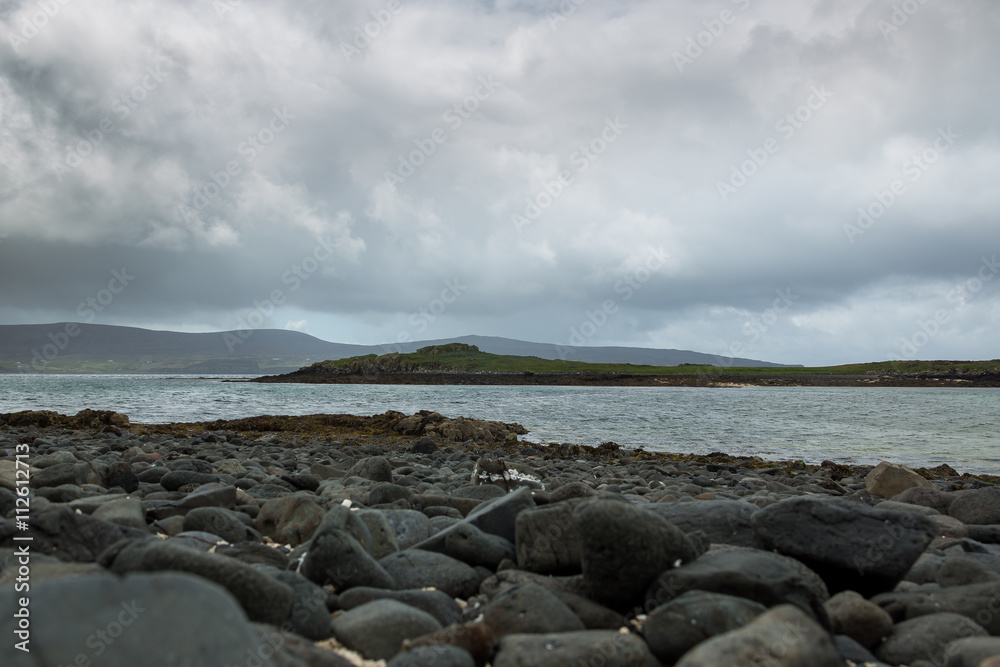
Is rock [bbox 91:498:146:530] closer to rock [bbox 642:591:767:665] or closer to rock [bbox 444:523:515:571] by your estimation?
rock [bbox 444:523:515:571]

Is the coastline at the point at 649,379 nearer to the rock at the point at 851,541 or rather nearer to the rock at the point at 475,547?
the rock at the point at 851,541

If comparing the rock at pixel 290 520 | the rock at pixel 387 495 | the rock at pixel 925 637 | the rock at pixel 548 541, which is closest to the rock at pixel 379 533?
the rock at pixel 290 520

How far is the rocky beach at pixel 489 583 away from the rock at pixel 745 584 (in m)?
0.01

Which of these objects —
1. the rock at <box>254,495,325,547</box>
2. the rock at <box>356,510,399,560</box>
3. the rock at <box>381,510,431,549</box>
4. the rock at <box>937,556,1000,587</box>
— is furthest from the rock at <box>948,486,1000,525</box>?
the rock at <box>254,495,325,547</box>

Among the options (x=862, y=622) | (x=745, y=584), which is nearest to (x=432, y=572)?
(x=745, y=584)

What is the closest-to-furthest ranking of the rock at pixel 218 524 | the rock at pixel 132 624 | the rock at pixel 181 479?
the rock at pixel 132 624 → the rock at pixel 218 524 → the rock at pixel 181 479

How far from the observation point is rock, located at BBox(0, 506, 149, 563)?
10.2ft

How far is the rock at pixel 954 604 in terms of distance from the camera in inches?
126

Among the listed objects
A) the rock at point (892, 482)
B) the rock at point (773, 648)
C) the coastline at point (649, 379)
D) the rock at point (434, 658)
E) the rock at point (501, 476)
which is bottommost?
the coastline at point (649, 379)

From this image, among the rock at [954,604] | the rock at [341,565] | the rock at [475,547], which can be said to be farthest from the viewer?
the rock at [475,547]

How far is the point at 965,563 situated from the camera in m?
3.77

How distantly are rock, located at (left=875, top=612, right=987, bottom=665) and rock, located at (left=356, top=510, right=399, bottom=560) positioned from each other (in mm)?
3068

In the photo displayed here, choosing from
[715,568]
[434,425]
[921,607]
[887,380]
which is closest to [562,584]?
[715,568]

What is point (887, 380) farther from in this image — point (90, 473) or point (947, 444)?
point (90, 473)
